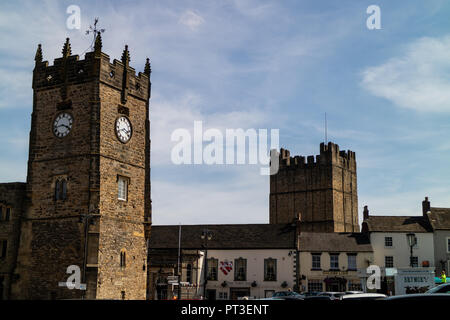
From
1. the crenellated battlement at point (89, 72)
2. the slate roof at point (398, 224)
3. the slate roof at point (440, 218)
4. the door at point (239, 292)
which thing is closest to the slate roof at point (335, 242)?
the slate roof at point (398, 224)

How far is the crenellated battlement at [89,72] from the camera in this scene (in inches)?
1473

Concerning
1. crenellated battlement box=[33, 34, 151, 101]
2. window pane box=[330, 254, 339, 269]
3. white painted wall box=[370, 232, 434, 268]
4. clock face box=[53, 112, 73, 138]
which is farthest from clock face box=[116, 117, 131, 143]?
white painted wall box=[370, 232, 434, 268]

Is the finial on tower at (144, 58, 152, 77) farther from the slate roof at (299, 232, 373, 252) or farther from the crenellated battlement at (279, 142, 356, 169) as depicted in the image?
the crenellated battlement at (279, 142, 356, 169)

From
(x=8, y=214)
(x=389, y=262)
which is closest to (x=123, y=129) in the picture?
(x=8, y=214)

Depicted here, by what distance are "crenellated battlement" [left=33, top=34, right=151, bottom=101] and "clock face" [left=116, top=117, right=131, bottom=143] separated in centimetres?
196

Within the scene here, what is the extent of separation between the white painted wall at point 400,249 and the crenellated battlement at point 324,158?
21774mm

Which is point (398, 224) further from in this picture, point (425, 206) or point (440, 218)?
point (440, 218)

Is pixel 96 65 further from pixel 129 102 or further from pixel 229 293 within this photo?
pixel 229 293

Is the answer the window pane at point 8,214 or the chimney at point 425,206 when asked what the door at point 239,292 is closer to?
the chimney at point 425,206

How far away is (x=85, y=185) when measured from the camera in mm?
35812

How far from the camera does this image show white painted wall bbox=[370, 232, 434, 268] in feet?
190
